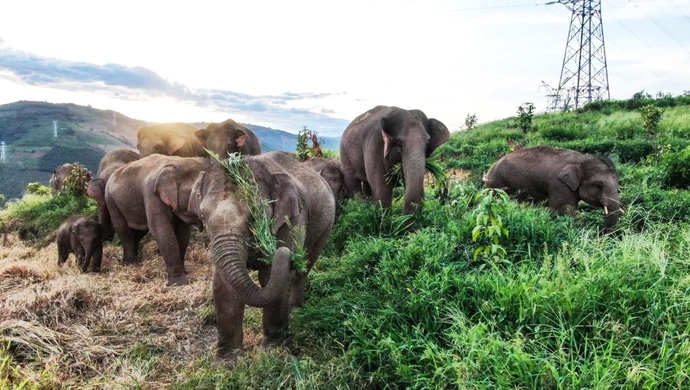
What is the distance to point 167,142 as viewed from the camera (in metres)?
10.7

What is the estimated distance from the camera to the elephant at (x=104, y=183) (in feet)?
30.6

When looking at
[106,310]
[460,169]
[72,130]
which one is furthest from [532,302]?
[72,130]

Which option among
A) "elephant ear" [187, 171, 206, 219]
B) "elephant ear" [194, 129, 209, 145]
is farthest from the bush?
"elephant ear" [187, 171, 206, 219]

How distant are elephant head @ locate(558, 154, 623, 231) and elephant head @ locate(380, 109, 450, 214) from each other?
338 centimetres

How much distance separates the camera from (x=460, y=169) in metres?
19.1

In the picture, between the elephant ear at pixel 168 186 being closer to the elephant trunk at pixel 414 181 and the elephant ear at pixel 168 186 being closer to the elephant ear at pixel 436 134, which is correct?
the elephant trunk at pixel 414 181

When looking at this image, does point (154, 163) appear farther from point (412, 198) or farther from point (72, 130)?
point (72, 130)

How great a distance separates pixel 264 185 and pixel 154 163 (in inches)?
168

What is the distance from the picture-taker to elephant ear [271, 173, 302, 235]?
4359 millimetres

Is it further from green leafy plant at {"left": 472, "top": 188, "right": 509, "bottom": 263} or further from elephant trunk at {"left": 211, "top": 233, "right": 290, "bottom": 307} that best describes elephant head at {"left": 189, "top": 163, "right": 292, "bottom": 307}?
green leafy plant at {"left": 472, "top": 188, "right": 509, "bottom": 263}

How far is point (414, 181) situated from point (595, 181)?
4.27m

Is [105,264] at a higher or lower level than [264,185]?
lower

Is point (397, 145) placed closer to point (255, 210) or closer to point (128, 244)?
point (255, 210)

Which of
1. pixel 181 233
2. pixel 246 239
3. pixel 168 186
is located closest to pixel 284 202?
pixel 246 239
